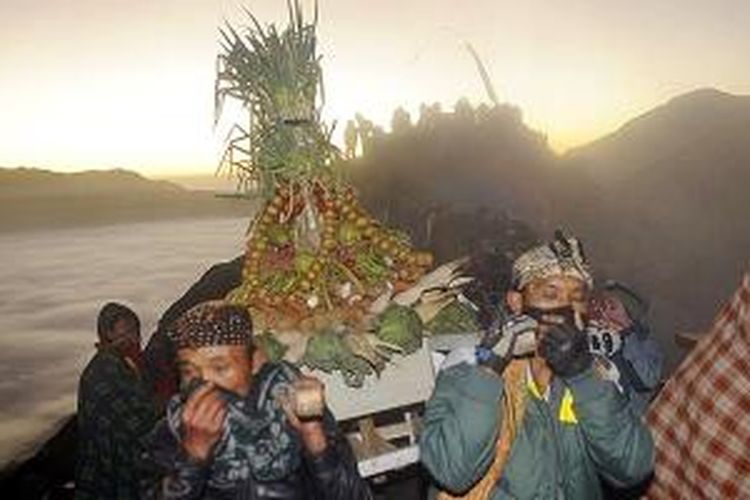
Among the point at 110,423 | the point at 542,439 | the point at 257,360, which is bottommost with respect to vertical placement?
the point at 110,423

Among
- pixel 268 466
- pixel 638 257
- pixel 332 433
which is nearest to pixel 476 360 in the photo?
pixel 332 433

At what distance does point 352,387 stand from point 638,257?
1690 inches

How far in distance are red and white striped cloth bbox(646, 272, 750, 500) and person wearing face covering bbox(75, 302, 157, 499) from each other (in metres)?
3.56

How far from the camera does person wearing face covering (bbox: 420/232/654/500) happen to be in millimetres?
2924

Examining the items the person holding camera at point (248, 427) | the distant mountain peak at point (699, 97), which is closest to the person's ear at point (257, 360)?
the person holding camera at point (248, 427)

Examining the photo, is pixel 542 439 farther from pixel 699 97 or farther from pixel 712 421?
pixel 699 97

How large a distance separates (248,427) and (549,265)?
1.29m

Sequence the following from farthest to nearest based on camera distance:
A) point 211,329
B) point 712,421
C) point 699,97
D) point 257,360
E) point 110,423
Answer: point 699,97 → point 110,423 → point 712,421 → point 257,360 → point 211,329

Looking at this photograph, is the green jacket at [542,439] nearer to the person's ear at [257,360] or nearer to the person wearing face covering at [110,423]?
the person's ear at [257,360]

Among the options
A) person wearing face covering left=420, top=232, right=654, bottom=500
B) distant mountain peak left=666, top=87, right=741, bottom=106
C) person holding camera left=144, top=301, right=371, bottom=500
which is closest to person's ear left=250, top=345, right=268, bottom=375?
person holding camera left=144, top=301, right=371, bottom=500

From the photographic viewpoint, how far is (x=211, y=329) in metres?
3.06

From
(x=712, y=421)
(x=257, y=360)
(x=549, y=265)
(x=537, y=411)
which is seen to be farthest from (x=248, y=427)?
(x=712, y=421)

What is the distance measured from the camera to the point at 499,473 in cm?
309

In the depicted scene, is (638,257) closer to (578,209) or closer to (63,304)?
(578,209)
